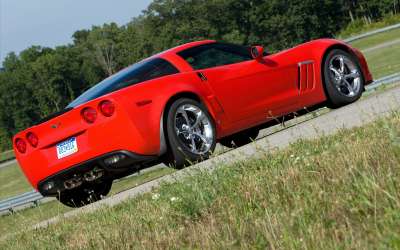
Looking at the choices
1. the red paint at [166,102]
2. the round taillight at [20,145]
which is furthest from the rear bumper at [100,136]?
the round taillight at [20,145]

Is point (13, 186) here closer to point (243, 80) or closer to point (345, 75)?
point (345, 75)

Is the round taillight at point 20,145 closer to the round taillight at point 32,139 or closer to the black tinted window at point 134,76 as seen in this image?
the round taillight at point 32,139

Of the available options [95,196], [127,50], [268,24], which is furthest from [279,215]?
[127,50]

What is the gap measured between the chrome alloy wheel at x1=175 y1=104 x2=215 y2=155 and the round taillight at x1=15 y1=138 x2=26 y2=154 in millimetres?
1777

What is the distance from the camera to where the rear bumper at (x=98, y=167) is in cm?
686

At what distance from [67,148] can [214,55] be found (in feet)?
7.04

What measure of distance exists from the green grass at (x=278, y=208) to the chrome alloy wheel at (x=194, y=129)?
148 cm

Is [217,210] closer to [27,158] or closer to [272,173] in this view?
[272,173]

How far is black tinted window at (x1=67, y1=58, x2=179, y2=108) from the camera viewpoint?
7.35 m

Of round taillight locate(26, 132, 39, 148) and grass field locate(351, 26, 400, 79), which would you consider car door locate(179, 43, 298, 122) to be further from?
grass field locate(351, 26, 400, 79)

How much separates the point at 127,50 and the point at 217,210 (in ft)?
395

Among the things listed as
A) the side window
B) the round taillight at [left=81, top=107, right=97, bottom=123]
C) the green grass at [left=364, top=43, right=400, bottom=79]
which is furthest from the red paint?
the green grass at [left=364, top=43, right=400, bottom=79]

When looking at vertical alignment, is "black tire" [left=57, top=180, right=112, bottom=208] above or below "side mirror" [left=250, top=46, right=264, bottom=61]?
below

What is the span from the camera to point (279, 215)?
141 inches
